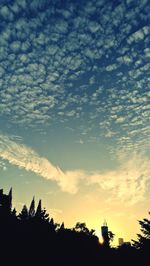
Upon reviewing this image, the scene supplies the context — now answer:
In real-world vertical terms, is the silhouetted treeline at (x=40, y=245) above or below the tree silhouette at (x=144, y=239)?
above

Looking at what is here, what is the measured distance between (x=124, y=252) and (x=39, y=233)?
517 inches

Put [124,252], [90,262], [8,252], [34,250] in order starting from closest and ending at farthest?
[124,252] → [8,252] → [34,250] → [90,262]

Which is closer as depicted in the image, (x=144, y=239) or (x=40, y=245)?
(x=144, y=239)

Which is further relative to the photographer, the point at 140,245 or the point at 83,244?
the point at 83,244

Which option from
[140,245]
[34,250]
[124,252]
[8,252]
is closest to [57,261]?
[34,250]

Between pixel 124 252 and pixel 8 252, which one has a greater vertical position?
pixel 8 252

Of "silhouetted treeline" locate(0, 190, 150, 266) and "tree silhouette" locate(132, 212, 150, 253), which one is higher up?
"silhouetted treeline" locate(0, 190, 150, 266)

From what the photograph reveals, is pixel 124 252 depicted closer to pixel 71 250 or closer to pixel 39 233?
pixel 39 233

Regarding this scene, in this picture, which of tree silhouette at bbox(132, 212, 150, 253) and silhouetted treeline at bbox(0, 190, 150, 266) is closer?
tree silhouette at bbox(132, 212, 150, 253)

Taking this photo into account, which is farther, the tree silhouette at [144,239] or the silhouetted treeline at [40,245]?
the silhouetted treeline at [40,245]

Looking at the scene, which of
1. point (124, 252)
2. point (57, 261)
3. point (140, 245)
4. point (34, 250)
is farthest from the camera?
point (57, 261)

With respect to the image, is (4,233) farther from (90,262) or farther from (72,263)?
(90,262)

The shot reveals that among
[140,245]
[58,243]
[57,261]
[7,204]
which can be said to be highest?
[7,204]

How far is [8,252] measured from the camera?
1973 centimetres
